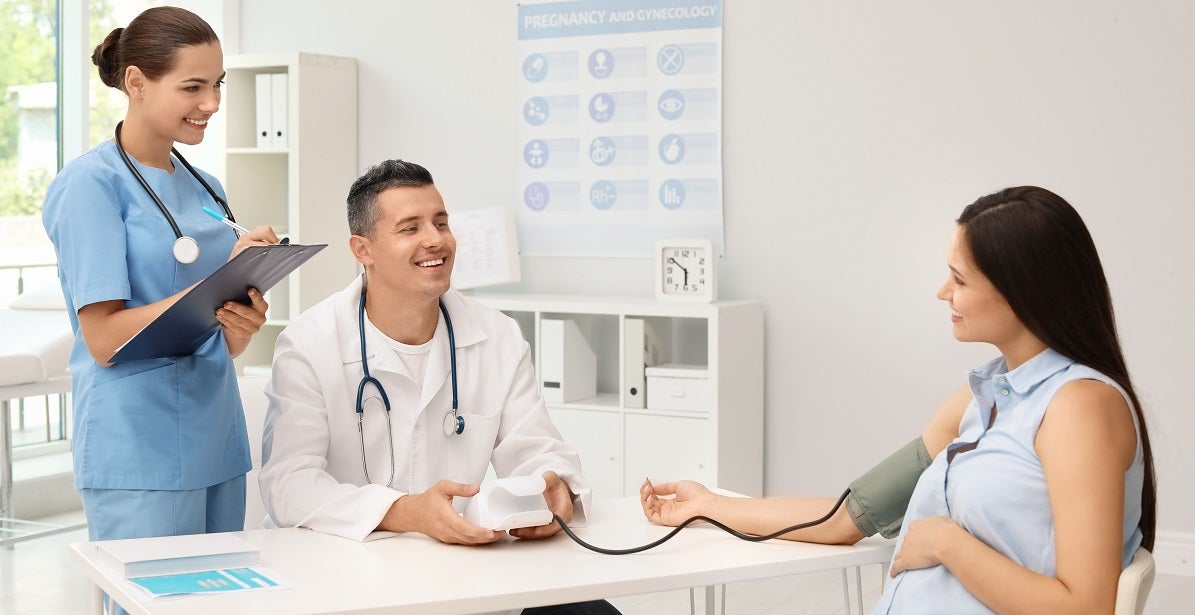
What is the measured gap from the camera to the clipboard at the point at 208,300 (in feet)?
5.62

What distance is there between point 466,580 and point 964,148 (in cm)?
285

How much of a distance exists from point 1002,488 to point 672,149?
2.95m

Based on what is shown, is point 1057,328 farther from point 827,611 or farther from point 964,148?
point 964,148

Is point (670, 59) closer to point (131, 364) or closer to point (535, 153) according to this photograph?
point (535, 153)

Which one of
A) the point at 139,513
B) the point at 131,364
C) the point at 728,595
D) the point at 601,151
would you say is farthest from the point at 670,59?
the point at 139,513

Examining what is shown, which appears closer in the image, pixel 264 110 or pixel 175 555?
pixel 175 555

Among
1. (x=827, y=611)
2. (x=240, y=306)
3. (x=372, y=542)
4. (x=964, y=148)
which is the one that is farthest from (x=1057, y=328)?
(x=964, y=148)

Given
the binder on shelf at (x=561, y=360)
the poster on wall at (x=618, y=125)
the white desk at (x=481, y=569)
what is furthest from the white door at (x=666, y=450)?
the white desk at (x=481, y=569)

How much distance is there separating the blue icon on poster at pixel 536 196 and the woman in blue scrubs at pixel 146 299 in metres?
2.61

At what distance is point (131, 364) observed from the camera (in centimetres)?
191

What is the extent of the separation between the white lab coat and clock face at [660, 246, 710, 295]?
199 centimetres

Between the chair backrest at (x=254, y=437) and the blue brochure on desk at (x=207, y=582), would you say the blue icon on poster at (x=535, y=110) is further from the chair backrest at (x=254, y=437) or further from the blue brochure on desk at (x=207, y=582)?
the blue brochure on desk at (x=207, y=582)

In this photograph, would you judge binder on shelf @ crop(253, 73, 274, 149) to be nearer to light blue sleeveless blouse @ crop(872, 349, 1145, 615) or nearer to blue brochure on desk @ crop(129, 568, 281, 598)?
blue brochure on desk @ crop(129, 568, 281, 598)

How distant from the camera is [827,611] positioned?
3.32 m
